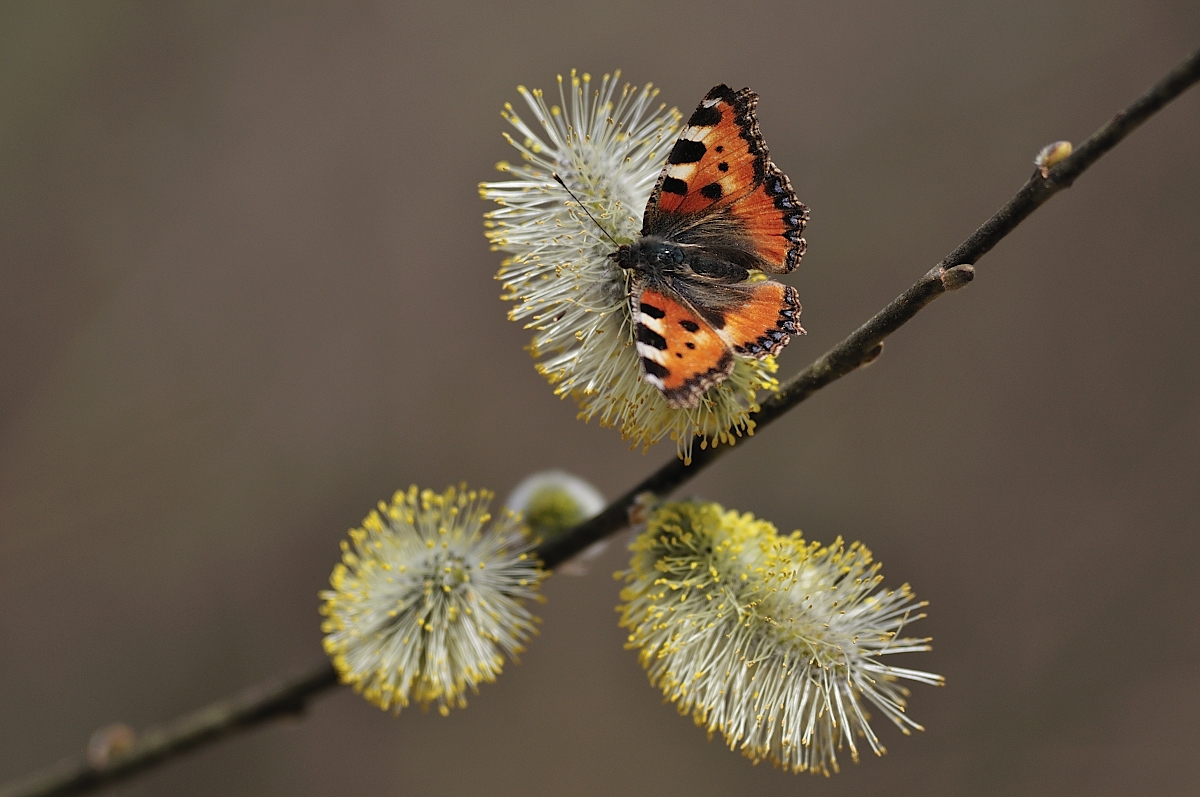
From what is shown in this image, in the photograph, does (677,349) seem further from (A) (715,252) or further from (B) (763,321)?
(A) (715,252)

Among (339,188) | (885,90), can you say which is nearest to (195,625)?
(339,188)

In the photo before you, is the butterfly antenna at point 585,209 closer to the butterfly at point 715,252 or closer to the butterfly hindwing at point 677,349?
the butterfly at point 715,252

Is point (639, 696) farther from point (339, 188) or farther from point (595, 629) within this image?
point (339, 188)

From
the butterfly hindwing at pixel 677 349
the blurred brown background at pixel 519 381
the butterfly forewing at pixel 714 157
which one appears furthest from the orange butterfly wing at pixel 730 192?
the blurred brown background at pixel 519 381

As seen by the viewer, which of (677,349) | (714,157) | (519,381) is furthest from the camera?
(519,381)

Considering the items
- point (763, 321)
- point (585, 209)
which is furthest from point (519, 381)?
point (763, 321)

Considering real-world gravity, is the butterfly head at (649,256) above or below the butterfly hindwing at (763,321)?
above
